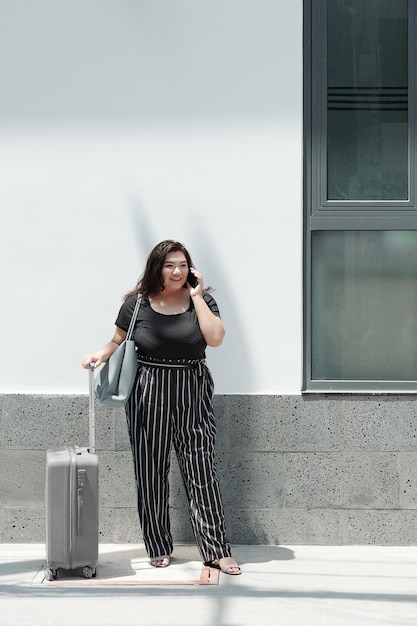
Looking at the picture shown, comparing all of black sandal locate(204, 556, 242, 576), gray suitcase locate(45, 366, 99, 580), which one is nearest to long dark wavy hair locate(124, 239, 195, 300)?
gray suitcase locate(45, 366, 99, 580)

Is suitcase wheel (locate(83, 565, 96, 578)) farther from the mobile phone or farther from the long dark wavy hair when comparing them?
the mobile phone

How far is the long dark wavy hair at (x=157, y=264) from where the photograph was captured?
609 cm

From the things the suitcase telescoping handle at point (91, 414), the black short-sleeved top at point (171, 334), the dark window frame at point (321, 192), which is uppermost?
the dark window frame at point (321, 192)

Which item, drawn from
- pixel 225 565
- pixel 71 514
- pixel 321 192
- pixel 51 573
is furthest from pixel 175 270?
pixel 51 573

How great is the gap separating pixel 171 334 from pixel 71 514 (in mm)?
1107

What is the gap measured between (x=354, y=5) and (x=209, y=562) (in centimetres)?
344

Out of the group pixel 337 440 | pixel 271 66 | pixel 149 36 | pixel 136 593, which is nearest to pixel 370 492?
pixel 337 440

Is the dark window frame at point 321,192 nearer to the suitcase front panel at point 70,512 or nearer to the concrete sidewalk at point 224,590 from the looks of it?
the concrete sidewalk at point 224,590

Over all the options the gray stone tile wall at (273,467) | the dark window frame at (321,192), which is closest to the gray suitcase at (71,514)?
the gray stone tile wall at (273,467)

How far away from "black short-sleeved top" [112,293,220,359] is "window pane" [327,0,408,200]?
1.29 meters

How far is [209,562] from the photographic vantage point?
6.09m

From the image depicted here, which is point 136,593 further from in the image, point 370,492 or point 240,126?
point 240,126

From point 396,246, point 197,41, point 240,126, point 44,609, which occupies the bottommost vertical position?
point 44,609

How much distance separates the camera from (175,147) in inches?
262
